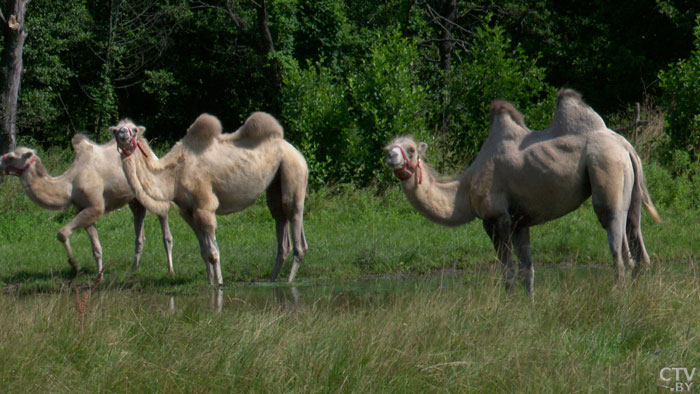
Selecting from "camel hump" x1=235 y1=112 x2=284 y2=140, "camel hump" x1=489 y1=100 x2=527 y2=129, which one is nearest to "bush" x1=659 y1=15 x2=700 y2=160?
"camel hump" x1=235 y1=112 x2=284 y2=140

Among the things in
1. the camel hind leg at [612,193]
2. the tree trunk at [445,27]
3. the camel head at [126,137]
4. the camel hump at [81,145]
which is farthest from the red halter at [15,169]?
the tree trunk at [445,27]

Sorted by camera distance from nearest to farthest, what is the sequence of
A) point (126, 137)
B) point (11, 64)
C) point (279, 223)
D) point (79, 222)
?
point (126, 137)
point (279, 223)
point (79, 222)
point (11, 64)

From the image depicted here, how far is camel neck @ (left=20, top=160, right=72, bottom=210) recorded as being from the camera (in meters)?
12.3

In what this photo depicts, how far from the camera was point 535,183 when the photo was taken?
807 centimetres

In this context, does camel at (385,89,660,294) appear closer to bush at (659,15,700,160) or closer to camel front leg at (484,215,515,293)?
camel front leg at (484,215,515,293)

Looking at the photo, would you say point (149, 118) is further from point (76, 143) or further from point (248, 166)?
point (248, 166)

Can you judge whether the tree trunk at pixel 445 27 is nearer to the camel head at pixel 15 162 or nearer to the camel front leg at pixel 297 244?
the camel front leg at pixel 297 244

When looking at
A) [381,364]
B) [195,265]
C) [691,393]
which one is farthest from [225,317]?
[195,265]

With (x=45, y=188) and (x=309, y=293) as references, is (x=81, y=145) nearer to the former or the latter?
(x=45, y=188)

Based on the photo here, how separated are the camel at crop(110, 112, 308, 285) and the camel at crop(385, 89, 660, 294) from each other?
3.31m

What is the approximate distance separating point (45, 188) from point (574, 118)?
24.4 ft

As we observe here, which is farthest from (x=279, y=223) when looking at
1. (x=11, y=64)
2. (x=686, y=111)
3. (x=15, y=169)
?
(x=11, y=64)

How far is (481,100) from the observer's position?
17875 mm

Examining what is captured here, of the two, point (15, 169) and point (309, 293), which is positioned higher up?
point (15, 169)
